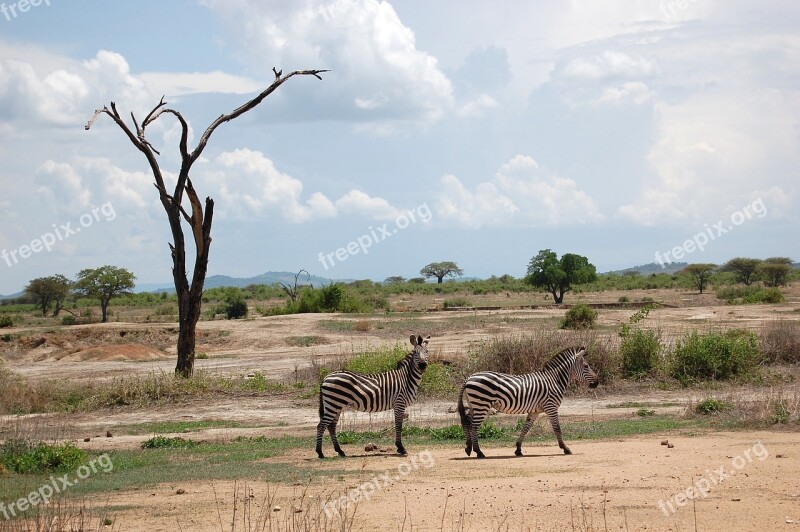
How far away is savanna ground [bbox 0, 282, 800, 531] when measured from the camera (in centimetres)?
955

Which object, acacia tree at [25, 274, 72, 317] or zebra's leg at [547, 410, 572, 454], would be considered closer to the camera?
zebra's leg at [547, 410, 572, 454]

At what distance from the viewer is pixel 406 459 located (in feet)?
44.0

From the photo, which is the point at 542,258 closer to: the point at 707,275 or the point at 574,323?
the point at 707,275

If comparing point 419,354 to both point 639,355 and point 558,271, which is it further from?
point 558,271

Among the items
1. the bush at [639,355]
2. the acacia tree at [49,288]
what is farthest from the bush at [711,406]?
the acacia tree at [49,288]

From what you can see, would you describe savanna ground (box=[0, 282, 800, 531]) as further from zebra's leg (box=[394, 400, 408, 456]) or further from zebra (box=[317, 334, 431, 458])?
zebra (box=[317, 334, 431, 458])

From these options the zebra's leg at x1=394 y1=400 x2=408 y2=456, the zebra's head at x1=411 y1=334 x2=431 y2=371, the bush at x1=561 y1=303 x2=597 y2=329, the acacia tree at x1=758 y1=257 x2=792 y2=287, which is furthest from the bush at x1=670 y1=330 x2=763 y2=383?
the acacia tree at x1=758 y1=257 x2=792 y2=287

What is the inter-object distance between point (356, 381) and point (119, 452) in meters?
4.60

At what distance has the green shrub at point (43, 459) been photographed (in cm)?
1326

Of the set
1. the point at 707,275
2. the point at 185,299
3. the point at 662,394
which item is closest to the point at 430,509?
the point at 662,394

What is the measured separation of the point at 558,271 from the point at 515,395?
4932 cm

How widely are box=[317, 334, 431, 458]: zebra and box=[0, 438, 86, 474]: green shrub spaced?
377 cm

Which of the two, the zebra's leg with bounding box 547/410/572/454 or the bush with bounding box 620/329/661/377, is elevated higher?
the bush with bounding box 620/329/661/377

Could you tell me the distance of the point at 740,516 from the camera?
924 centimetres
